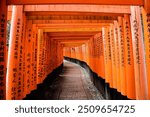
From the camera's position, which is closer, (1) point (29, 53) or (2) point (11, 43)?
(2) point (11, 43)

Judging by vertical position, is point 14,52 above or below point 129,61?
above

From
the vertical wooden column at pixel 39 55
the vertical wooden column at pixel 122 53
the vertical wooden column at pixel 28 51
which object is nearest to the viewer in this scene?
the vertical wooden column at pixel 122 53

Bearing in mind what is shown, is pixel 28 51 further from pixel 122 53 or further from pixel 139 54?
pixel 139 54

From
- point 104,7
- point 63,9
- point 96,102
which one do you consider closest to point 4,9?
point 63,9

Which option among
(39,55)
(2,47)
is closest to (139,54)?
(2,47)

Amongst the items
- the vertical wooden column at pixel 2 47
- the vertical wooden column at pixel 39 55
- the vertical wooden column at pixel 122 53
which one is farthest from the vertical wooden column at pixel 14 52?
the vertical wooden column at pixel 39 55

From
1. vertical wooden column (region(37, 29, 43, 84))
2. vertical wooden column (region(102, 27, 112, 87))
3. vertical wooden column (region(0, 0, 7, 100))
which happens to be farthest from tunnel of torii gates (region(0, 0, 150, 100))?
vertical wooden column (region(37, 29, 43, 84))

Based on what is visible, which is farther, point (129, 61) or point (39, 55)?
point (39, 55)

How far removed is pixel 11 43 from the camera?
5969mm

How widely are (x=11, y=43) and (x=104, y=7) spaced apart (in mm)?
2861

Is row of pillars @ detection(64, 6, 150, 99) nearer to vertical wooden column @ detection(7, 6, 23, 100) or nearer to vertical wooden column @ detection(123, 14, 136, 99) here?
vertical wooden column @ detection(123, 14, 136, 99)

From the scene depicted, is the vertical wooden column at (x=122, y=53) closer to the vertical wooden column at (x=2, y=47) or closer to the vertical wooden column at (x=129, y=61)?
the vertical wooden column at (x=129, y=61)

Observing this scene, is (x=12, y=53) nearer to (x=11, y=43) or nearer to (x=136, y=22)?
(x=11, y=43)

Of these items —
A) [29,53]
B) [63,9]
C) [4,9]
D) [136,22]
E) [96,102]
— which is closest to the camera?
[96,102]
